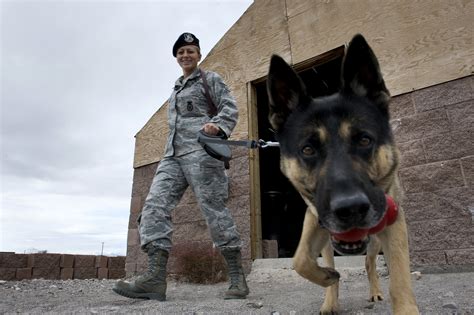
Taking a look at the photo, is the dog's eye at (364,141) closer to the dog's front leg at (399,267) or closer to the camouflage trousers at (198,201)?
the dog's front leg at (399,267)

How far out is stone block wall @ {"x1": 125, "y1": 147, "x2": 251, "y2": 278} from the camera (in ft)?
19.0

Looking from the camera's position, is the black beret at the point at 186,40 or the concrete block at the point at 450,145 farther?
the concrete block at the point at 450,145

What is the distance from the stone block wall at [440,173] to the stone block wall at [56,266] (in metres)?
7.67

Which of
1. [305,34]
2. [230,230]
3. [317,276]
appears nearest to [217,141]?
[230,230]

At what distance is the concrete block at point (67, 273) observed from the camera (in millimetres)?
8586

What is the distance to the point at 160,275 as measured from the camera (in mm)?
3580

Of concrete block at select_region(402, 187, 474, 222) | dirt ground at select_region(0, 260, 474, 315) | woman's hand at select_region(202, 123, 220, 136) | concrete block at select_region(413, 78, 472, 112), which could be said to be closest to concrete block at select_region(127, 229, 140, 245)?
dirt ground at select_region(0, 260, 474, 315)

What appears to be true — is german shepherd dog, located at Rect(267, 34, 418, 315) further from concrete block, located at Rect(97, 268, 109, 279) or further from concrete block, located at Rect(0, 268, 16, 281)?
concrete block, located at Rect(97, 268, 109, 279)

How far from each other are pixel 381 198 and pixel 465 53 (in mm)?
3677

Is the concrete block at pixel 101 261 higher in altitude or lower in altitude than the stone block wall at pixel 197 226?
lower

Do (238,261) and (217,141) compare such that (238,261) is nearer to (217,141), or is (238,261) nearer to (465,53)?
(217,141)

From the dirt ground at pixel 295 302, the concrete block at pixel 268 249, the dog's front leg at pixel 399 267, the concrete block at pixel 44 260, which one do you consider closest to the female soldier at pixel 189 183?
the dirt ground at pixel 295 302

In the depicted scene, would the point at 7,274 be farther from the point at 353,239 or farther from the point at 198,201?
the point at 353,239

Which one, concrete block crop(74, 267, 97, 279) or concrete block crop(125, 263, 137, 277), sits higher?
concrete block crop(125, 263, 137, 277)
